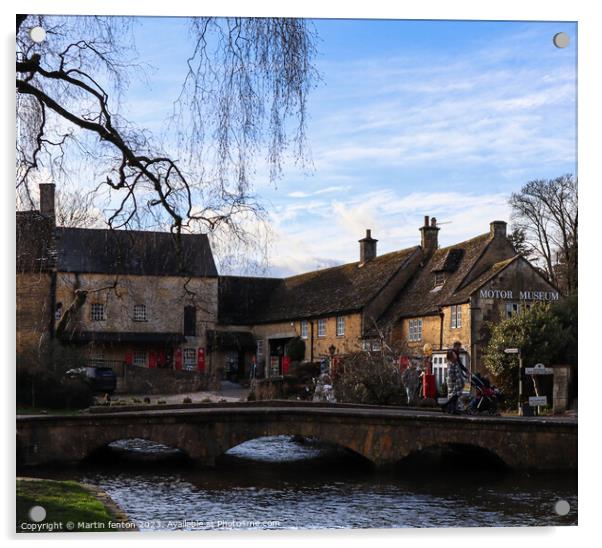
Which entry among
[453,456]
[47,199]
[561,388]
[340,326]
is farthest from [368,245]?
[340,326]

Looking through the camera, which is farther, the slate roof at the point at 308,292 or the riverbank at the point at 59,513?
the slate roof at the point at 308,292

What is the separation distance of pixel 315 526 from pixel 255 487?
414 centimetres

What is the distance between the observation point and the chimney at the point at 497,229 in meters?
11.8

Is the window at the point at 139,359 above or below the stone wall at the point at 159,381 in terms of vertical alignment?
above

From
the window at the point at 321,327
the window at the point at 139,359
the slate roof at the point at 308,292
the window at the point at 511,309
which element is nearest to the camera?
the slate roof at the point at 308,292

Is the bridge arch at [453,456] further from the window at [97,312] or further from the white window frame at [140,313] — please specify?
the window at [97,312]

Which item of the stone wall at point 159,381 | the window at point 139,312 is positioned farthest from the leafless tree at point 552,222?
the stone wall at point 159,381

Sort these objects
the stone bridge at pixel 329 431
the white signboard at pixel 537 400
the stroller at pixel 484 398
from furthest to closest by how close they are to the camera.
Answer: the stroller at pixel 484 398
the stone bridge at pixel 329 431
the white signboard at pixel 537 400

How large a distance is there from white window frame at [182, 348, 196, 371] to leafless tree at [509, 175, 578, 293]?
4.81m

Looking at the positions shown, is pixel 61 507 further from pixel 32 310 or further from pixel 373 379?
pixel 373 379

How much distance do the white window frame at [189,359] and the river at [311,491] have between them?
1.88 metres

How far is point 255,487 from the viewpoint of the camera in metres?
13.9
